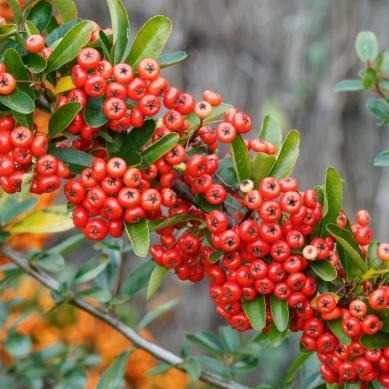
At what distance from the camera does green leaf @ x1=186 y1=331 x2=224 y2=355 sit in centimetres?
224

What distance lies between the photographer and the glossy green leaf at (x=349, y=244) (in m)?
1.48

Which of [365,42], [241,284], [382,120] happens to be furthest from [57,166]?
[365,42]

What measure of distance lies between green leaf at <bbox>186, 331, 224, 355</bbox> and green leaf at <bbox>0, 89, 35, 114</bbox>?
1.06 meters

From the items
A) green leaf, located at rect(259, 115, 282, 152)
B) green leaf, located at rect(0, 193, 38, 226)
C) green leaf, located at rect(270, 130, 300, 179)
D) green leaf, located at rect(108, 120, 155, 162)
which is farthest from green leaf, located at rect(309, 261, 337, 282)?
green leaf, located at rect(0, 193, 38, 226)

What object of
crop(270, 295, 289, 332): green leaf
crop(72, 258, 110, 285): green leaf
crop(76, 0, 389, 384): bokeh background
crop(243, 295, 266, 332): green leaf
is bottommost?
crop(76, 0, 389, 384): bokeh background

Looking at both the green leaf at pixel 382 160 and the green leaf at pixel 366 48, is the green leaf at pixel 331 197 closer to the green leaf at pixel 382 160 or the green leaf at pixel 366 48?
the green leaf at pixel 382 160

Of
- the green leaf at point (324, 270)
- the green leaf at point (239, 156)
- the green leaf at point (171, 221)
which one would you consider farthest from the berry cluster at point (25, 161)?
the green leaf at point (324, 270)

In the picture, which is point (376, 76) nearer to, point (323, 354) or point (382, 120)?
point (382, 120)

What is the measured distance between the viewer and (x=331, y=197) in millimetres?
1543

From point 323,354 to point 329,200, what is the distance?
35cm

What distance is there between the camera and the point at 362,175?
5.50 m

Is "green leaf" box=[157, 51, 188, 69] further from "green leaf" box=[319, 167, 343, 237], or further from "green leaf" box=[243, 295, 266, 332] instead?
"green leaf" box=[243, 295, 266, 332]

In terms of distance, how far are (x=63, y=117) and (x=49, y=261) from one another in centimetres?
82

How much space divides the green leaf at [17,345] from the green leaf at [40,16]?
4.36 ft
